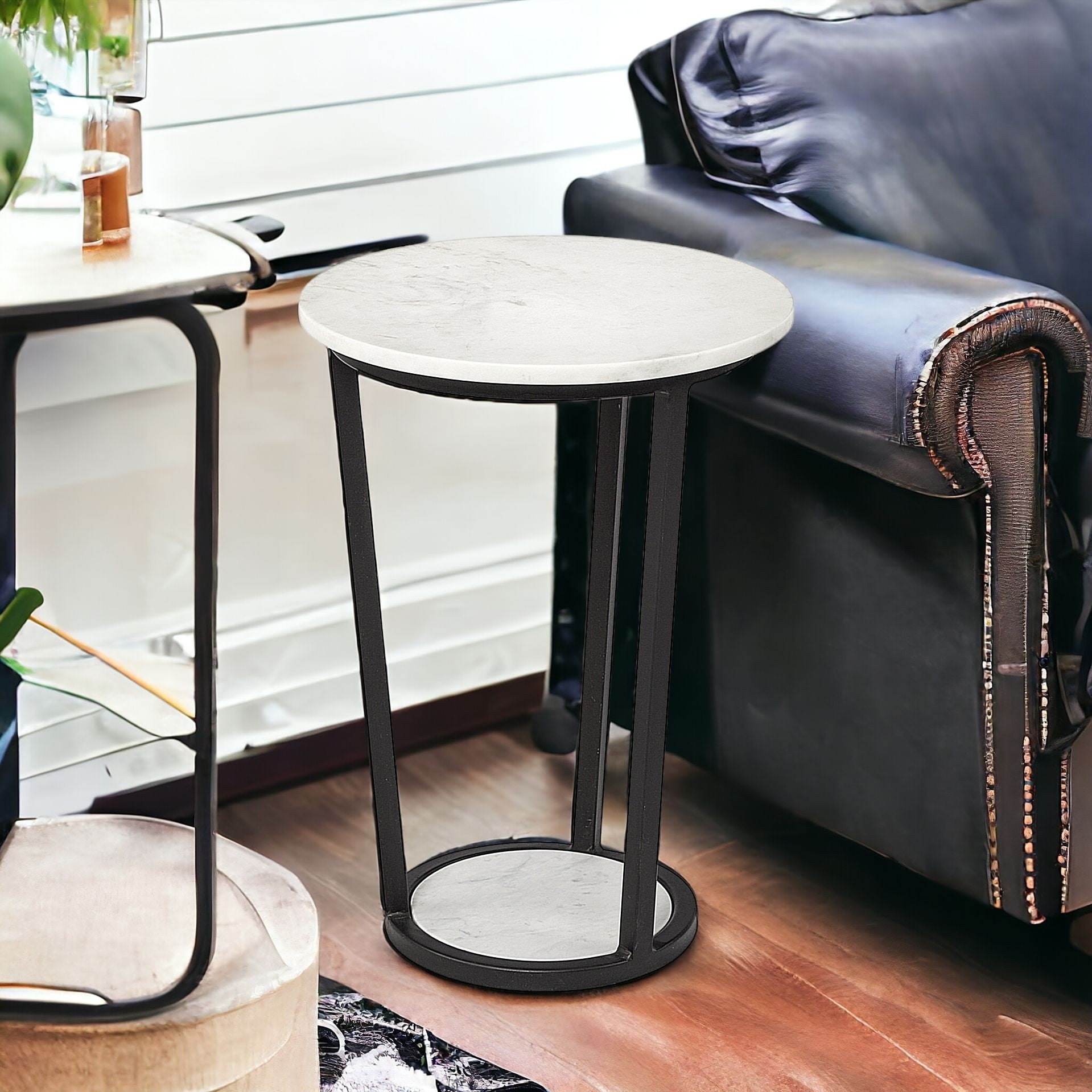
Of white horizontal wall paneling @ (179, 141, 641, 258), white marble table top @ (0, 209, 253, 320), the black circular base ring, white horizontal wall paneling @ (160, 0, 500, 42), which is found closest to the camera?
white marble table top @ (0, 209, 253, 320)

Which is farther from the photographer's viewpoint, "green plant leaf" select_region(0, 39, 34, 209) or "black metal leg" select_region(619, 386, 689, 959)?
"black metal leg" select_region(619, 386, 689, 959)

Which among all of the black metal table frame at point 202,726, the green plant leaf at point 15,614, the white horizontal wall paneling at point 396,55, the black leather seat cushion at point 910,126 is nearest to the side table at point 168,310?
the black metal table frame at point 202,726

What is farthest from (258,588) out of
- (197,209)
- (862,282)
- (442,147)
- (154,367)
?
(862,282)

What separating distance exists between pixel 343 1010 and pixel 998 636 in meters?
0.67

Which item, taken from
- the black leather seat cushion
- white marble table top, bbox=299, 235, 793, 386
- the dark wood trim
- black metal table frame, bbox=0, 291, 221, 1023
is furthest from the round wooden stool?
the black leather seat cushion

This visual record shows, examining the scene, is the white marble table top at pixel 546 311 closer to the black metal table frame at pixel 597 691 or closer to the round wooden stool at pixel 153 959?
the black metal table frame at pixel 597 691

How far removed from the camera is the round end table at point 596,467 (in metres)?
1.10

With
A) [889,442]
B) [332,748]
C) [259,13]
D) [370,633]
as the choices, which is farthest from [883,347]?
[332,748]

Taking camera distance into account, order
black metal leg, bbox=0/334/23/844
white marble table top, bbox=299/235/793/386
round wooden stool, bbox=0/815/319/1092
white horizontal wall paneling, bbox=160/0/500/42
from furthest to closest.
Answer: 1. white horizontal wall paneling, bbox=160/0/500/42
2. black metal leg, bbox=0/334/23/844
3. white marble table top, bbox=299/235/793/386
4. round wooden stool, bbox=0/815/319/1092

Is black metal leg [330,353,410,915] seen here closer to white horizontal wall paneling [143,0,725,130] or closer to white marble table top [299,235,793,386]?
white marble table top [299,235,793,386]

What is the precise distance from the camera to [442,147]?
66.0 inches

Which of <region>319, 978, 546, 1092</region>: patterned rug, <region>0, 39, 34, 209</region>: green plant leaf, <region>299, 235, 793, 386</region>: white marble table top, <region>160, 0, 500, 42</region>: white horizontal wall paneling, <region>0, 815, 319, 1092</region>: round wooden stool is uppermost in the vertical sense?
<region>160, 0, 500, 42</region>: white horizontal wall paneling

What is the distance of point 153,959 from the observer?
0.95m

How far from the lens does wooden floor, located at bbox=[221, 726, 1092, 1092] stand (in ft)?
4.17
